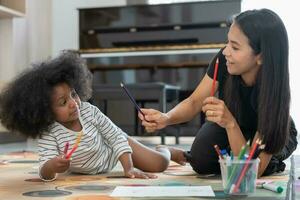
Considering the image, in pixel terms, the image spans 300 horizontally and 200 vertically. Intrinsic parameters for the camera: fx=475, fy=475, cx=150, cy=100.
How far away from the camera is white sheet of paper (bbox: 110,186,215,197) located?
1.01 m

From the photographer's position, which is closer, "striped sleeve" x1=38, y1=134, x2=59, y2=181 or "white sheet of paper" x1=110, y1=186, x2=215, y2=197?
"white sheet of paper" x1=110, y1=186, x2=215, y2=197

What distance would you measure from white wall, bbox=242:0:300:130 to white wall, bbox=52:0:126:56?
50.4 inches

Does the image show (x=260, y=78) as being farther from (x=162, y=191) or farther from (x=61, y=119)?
(x=61, y=119)

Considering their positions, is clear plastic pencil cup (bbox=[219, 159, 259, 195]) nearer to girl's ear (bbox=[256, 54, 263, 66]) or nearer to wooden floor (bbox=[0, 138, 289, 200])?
wooden floor (bbox=[0, 138, 289, 200])

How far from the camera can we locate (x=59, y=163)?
1.18 metres

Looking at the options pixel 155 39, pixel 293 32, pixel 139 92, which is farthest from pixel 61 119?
pixel 293 32

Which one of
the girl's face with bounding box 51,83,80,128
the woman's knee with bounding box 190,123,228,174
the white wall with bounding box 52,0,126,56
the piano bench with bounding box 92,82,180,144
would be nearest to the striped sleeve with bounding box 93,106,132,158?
the girl's face with bounding box 51,83,80,128

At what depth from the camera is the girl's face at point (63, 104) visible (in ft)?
4.36

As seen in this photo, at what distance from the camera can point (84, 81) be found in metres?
1.47

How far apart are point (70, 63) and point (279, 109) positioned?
0.63 metres

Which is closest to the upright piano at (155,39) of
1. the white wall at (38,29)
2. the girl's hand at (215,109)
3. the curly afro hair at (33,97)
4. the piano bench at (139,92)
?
the piano bench at (139,92)

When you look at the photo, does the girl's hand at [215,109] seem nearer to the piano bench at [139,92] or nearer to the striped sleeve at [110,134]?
the striped sleeve at [110,134]

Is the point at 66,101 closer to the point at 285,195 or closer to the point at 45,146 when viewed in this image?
the point at 45,146

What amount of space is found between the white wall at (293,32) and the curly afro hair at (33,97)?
2.42 meters
